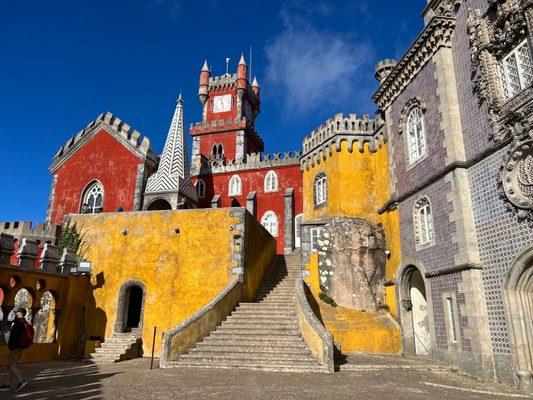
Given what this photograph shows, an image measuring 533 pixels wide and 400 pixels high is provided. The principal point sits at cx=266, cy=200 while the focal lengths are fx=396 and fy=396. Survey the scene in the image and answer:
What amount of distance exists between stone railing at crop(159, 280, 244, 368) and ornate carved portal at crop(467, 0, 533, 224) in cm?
855

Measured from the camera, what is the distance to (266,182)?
91.9 feet

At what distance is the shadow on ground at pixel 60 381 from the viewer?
23.2 feet

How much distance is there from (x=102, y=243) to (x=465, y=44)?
575 inches

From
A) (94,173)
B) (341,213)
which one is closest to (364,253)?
(341,213)

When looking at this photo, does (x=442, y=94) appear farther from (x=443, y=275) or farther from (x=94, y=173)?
(x=94, y=173)

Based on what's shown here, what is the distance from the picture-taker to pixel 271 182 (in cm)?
2789

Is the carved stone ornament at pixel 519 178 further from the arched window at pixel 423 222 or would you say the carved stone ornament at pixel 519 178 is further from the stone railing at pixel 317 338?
the stone railing at pixel 317 338

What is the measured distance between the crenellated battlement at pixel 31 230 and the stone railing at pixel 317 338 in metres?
15.3

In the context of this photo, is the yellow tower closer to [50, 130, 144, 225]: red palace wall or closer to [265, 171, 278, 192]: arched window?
[265, 171, 278, 192]: arched window

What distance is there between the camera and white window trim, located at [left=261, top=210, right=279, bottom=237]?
27.0 meters

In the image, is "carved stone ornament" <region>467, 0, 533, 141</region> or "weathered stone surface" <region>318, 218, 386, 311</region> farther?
"weathered stone surface" <region>318, 218, 386, 311</region>

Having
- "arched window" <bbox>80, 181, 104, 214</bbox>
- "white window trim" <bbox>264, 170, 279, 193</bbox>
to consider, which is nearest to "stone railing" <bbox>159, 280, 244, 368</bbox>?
"arched window" <bbox>80, 181, 104, 214</bbox>

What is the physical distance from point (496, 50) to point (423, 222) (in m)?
5.65

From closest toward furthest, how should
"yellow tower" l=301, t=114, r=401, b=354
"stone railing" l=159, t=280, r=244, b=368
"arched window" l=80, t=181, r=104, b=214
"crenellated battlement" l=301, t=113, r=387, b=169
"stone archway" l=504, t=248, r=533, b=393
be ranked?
"stone archway" l=504, t=248, r=533, b=393 < "stone railing" l=159, t=280, r=244, b=368 < "yellow tower" l=301, t=114, r=401, b=354 < "crenellated battlement" l=301, t=113, r=387, b=169 < "arched window" l=80, t=181, r=104, b=214
